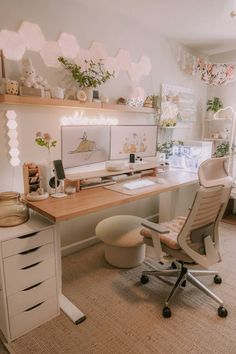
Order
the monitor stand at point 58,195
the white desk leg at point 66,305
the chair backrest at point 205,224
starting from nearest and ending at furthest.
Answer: the chair backrest at point 205,224
the white desk leg at point 66,305
the monitor stand at point 58,195

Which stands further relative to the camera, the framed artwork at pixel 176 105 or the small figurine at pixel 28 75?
the framed artwork at pixel 176 105

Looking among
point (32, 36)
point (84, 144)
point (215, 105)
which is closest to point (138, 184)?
point (84, 144)

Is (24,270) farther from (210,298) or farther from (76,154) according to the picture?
(210,298)

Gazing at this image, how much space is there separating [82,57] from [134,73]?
72 cm

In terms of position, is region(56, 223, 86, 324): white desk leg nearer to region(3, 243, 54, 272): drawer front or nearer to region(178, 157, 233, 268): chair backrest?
region(3, 243, 54, 272): drawer front

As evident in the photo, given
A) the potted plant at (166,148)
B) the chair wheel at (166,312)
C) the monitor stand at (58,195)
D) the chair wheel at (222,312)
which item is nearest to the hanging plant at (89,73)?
the monitor stand at (58,195)

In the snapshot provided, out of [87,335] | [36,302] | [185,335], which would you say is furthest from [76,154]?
[185,335]

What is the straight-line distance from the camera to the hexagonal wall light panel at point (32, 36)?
6.29 feet

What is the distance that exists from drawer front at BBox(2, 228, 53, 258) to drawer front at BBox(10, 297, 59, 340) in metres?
0.40

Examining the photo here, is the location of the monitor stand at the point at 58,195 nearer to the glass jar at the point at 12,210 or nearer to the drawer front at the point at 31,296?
the glass jar at the point at 12,210

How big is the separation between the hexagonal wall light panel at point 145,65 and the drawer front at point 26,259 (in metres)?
2.21

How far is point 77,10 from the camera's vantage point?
223 cm

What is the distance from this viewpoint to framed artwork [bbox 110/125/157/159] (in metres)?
2.60

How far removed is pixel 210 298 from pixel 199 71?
116 inches
